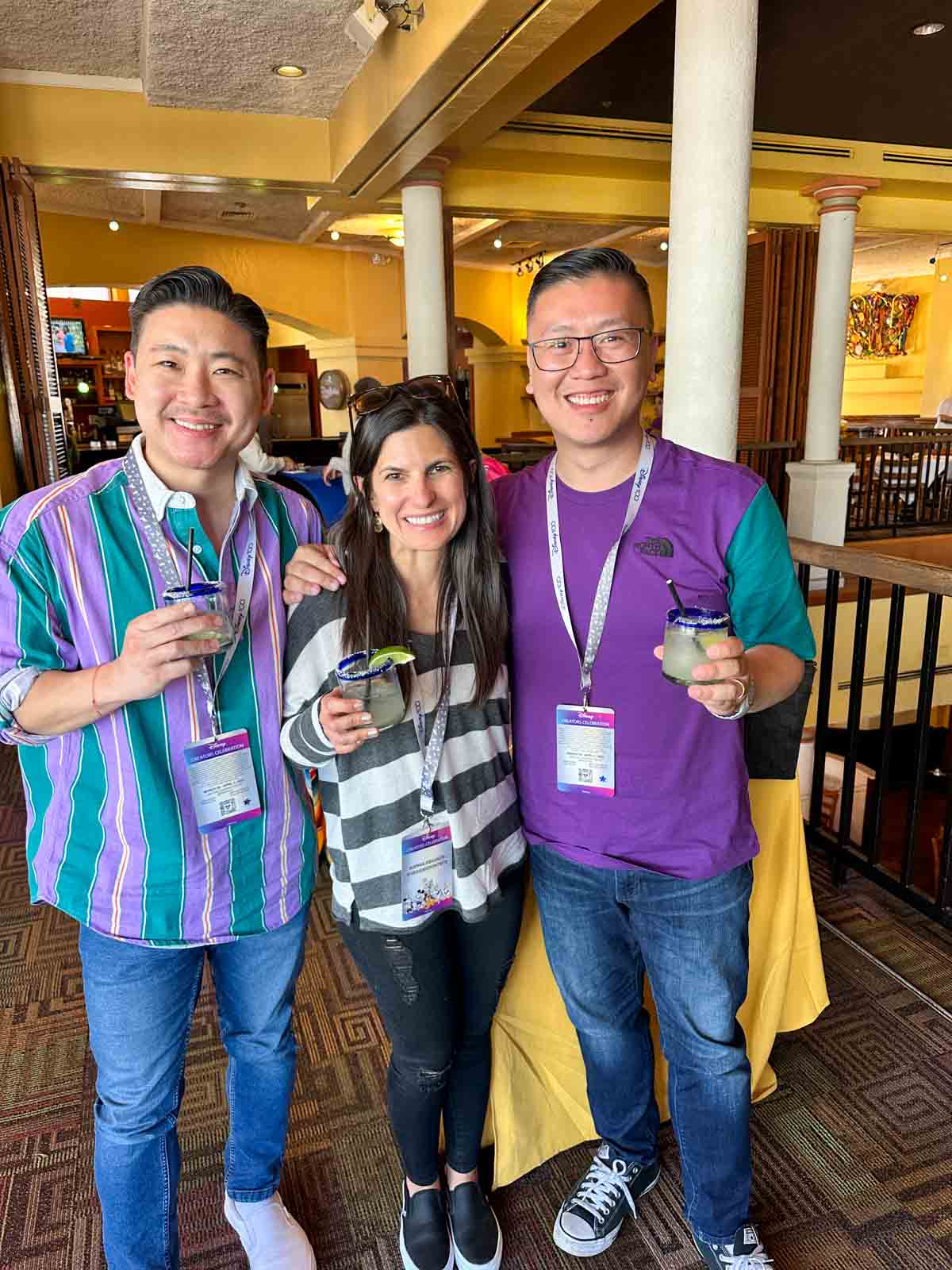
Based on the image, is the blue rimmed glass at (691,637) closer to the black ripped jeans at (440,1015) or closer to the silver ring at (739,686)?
the silver ring at (739,686)

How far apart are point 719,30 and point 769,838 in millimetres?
3025

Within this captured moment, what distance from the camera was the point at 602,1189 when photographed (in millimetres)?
1693

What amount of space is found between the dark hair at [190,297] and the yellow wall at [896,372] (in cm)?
1679

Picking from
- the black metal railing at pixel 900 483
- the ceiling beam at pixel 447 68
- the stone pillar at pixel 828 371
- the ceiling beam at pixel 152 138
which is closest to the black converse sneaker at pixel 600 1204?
the ceiling beam at pixel 447 68

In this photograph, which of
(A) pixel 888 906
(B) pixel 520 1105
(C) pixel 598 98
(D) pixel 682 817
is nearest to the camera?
(D) pixel 682 817

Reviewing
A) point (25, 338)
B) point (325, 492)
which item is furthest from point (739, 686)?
point (25, 338)

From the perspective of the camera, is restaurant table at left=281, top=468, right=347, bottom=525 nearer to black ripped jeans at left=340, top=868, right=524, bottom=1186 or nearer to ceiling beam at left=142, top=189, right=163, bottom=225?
black ripped jeans at left=340, top=868, right=524, bottom=1186

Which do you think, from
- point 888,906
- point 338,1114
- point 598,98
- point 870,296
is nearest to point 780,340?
point 598,98

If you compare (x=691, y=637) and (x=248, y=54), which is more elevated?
(x=248, y=54)

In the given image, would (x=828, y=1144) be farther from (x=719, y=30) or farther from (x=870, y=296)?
(x=870, y=296)

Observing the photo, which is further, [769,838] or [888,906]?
[888,906]

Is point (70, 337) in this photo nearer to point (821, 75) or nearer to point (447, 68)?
point (447, 68)

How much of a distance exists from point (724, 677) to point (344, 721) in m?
0.53

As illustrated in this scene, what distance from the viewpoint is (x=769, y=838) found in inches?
74.2
